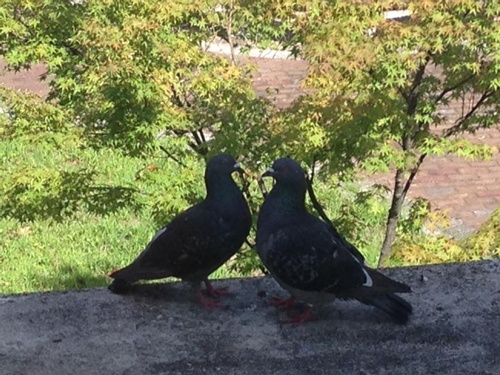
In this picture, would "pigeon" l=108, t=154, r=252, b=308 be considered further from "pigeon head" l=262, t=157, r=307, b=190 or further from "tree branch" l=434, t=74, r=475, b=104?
"tree branch" l=434, t=74, r=475, b=104

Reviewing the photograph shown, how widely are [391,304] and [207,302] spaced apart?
2.22 feet

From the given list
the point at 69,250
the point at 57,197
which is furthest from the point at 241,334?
the point at 69,250

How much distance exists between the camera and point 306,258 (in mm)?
2625

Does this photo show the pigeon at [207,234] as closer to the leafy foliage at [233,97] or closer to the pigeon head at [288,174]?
the pigeon head at [288,174]

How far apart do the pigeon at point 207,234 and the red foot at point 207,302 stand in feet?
0.26

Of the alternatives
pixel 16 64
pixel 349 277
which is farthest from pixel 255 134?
pixel 349 277

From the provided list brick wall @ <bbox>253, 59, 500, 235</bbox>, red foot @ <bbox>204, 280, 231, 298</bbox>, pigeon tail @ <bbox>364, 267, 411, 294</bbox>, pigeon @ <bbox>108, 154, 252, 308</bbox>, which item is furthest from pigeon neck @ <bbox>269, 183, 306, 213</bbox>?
brick wall @ <bbox>253, 59, 500, 235</bbox>

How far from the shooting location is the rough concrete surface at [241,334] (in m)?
2.54

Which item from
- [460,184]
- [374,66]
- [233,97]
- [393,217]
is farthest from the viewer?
[460,184]

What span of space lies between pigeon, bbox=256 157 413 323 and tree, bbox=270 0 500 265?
210cm

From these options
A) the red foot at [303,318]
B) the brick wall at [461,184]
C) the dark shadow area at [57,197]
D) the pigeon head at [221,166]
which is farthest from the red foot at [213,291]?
the brick wall at [461,184]

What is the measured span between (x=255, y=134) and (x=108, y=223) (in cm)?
257

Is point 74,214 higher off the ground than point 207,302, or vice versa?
point 207,302

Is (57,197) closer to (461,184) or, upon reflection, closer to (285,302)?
(285,302)
